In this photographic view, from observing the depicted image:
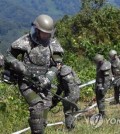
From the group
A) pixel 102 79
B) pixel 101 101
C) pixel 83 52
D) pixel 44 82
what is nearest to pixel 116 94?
pixel 101 101

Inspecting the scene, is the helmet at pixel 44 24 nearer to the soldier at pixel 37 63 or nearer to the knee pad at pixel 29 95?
the soldier at pixel 37 63

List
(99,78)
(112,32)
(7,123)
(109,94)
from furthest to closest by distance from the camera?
1. (112,32)
2. (109,94)
3. (99,78)
4. (7,123)

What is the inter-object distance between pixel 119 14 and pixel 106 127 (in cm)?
3110

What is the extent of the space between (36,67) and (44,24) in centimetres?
76

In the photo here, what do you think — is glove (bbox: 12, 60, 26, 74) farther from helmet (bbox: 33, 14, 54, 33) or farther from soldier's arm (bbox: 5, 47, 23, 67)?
helmet (bbox: 33, 14, 54, 33)

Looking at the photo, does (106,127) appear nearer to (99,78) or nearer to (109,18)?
(99,78)

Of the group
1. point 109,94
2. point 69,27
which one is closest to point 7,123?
point 109,94

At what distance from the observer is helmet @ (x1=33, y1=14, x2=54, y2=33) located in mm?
7770

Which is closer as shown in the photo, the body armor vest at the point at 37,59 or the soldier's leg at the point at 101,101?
the body armor vest at the point at 37,59

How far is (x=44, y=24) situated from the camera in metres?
7.79

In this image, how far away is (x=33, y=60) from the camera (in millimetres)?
8125

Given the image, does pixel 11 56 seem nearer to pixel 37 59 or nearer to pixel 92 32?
pixel 37 59

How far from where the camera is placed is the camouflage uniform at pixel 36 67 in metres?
7.90

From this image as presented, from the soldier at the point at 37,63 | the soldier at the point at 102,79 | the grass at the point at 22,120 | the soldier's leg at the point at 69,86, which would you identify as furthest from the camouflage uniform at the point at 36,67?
the soldier at the point at 102,79
